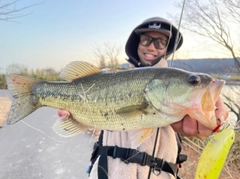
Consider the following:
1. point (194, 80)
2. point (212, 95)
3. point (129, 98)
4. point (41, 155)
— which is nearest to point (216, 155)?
point (212, 95)

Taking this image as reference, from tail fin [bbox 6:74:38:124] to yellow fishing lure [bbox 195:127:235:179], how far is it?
1.40 m

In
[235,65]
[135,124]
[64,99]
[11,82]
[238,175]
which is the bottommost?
[238,175]

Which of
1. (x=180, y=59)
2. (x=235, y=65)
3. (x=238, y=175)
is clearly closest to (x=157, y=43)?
(x=238, y=175)

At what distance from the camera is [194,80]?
1659mm

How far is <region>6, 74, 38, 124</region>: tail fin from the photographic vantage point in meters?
2.10

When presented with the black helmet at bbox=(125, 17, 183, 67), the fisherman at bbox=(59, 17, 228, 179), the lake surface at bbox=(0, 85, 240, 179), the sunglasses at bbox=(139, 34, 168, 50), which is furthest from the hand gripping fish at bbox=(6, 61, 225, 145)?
the lake surface at bbox=(0, 85, 240, 179)

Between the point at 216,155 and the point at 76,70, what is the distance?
1205 millimetres

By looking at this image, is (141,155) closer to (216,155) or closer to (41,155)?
(216,155)

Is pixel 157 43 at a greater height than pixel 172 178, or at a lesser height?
greater

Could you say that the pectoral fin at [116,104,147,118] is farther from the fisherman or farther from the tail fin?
the tail fin

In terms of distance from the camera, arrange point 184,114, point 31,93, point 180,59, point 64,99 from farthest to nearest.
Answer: point 180,59, point 31,93, point 64,99, point 184,114

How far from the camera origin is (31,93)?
2133mm

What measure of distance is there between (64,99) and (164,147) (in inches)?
36.6

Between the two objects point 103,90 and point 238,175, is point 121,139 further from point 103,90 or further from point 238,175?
point 238,175
